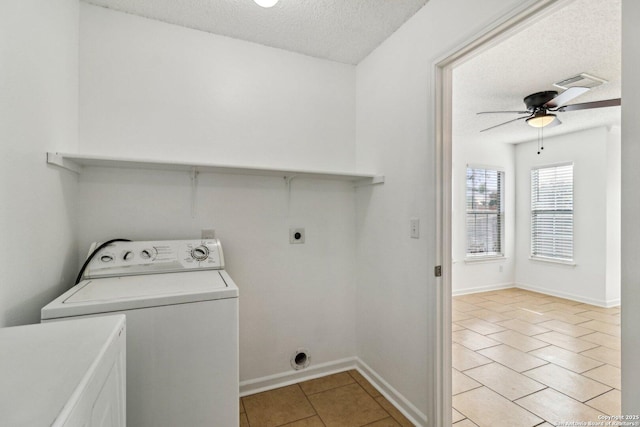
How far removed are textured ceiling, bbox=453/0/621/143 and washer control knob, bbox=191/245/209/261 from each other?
2.14 metres

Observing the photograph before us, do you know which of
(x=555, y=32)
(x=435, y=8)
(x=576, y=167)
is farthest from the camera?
(x=576, y=167)

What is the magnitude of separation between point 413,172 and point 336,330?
134cm

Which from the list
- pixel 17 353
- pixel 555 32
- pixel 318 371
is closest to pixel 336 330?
pixel 318 371

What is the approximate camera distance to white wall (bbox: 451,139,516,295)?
4785 mm

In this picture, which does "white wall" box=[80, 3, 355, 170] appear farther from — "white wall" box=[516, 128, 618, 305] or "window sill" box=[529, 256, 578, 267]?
"window sill" box=[529, 256, 578, 267]

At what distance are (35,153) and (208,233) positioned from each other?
93cm

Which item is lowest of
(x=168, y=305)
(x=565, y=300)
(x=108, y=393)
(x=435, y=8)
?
(x=565, y=300)

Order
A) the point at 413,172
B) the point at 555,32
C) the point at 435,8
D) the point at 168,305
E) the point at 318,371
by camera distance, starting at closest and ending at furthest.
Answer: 1. the point at 168,305
2. the point at 435,8
3. the point at 413,172
4. the point at 555,32
5. the point at 318,371

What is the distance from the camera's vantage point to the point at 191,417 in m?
1.28

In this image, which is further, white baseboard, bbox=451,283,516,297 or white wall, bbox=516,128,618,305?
white baseboard, bbox=451,283,516,297

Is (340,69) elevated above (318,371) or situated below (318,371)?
above

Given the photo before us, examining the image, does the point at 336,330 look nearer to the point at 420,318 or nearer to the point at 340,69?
the point at 420,318

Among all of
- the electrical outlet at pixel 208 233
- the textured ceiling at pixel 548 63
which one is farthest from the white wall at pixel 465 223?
the electrical outlet at pixel 208 233

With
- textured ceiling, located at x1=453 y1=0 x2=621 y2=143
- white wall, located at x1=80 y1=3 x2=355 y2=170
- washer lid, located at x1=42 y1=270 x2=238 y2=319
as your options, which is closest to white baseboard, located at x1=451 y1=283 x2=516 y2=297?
textured ceiling, located at x1=453 y1=0 x2=621 y2=143
